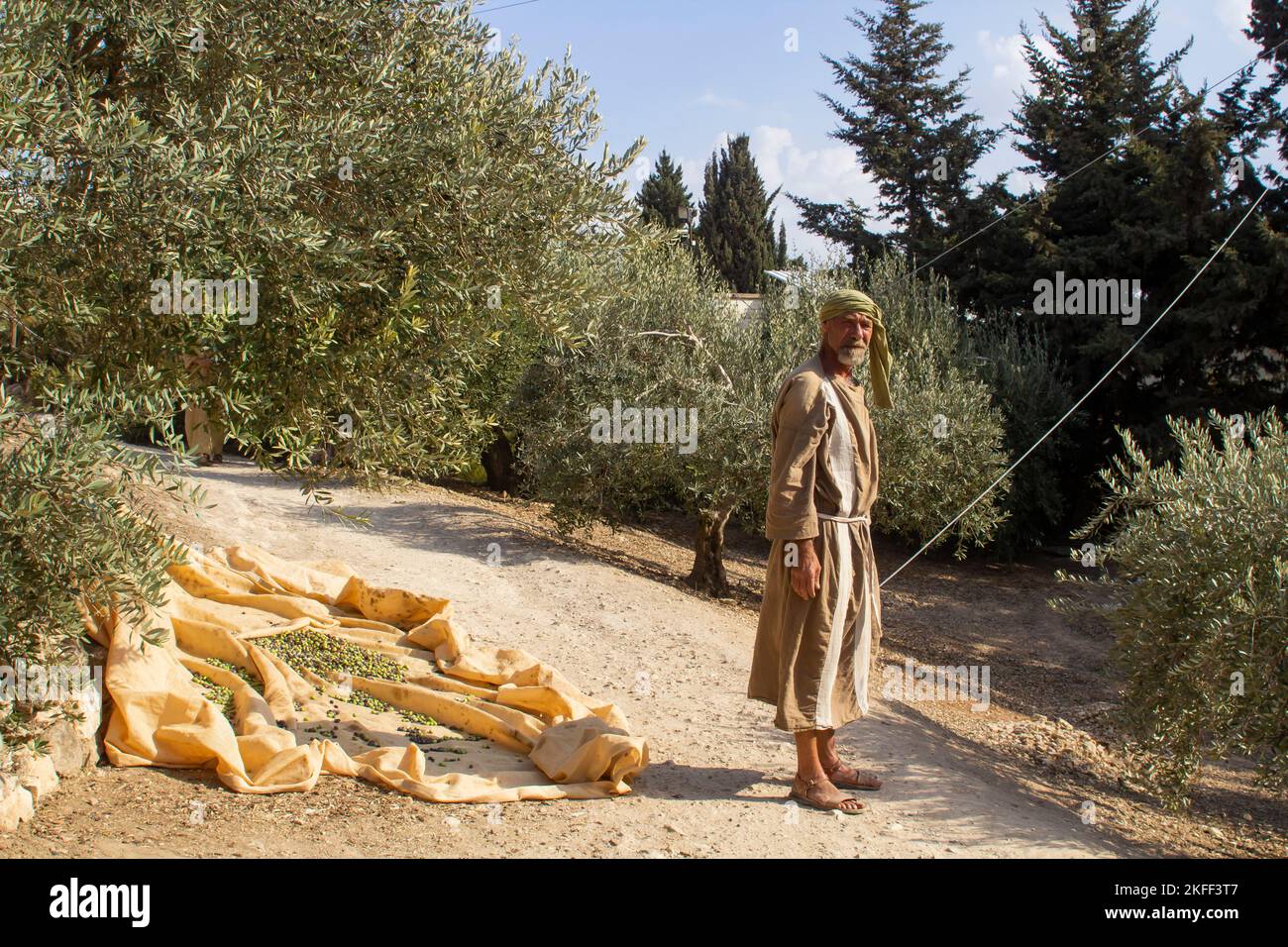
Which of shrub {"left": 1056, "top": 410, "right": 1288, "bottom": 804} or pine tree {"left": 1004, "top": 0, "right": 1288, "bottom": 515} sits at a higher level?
pine tree {"left": 1004, "top": 0, "right": 1288, "bottom": 515}

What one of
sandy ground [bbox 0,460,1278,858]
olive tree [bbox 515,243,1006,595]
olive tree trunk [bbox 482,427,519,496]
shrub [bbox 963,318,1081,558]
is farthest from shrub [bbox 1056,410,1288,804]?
olive tree trunk [bbox 482,427,519,496]

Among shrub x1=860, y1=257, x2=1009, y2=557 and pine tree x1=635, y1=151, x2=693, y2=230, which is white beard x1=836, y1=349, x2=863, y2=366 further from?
pine tree x1=635, y1=151, x2=693, y2=230

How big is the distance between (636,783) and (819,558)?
4.95 ft

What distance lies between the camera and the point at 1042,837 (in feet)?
17.3

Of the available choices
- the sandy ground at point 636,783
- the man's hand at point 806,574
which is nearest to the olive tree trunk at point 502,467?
the sandy ground at point 636,783

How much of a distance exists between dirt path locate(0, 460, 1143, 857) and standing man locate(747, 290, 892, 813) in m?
0.46

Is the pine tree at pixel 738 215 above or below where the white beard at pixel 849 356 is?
above

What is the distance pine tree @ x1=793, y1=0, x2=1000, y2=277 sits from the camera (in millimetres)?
21828

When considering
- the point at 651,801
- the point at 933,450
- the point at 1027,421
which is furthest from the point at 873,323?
the point at 1027,421

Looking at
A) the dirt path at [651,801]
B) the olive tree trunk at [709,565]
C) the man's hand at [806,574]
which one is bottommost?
the dirt path at [651,801]

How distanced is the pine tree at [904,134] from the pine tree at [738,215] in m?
13.0

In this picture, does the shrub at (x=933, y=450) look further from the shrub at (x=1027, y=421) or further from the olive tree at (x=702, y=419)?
the shrub at (x=1027, y=421)

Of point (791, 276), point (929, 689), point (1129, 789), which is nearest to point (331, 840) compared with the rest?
point (1129, 789)

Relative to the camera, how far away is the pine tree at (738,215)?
123 ft
